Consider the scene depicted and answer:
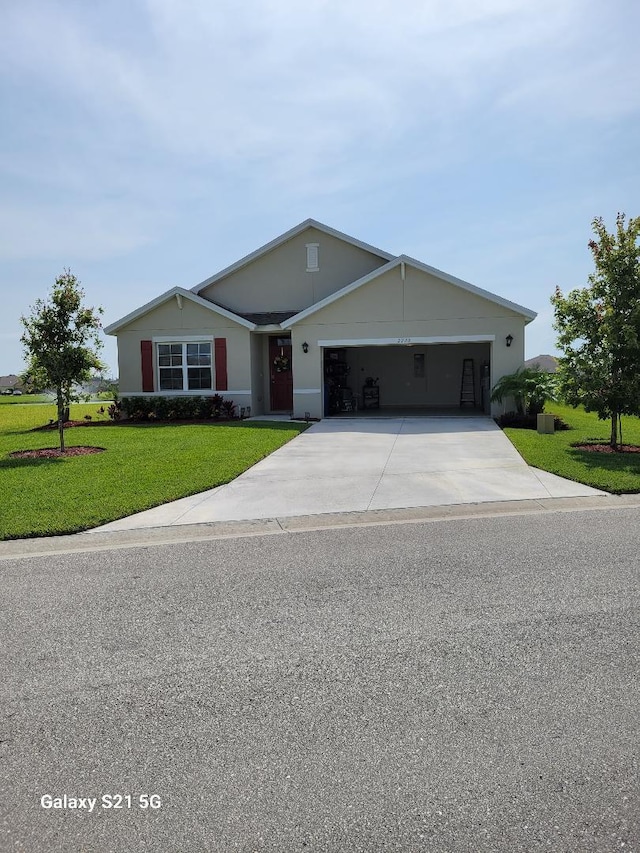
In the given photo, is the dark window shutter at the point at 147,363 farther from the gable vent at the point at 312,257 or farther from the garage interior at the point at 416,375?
the garage interior at the point at 416,375

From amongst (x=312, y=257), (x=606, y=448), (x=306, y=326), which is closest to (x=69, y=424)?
(x=306, y=326)

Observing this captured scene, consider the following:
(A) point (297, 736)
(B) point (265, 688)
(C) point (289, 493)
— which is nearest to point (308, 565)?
(B) point (265, 688)

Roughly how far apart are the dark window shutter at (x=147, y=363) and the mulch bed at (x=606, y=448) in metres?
13.5

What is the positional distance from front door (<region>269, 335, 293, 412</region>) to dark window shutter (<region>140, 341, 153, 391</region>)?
12.9 feet

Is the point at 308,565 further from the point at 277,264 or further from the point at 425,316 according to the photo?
the point at 277,264

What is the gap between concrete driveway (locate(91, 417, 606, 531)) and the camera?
805 cm

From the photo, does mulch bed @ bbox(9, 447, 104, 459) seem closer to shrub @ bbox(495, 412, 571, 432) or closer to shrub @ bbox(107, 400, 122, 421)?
shrub @ bbox(107, 400, 122, 421)

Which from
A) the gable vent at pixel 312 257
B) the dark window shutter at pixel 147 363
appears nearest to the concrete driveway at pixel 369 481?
the dark window shutter at pixel 147 363

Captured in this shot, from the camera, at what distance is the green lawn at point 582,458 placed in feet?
30.5

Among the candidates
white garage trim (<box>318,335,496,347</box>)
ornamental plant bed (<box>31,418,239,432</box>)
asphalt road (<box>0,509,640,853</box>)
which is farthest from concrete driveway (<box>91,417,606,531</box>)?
ornamental plant bed (<box>31,418,239,432</box>)

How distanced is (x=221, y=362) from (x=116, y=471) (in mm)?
10642

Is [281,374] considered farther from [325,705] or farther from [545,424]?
[325,705]

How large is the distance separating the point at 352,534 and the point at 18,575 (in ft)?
10.5

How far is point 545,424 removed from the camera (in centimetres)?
1567
